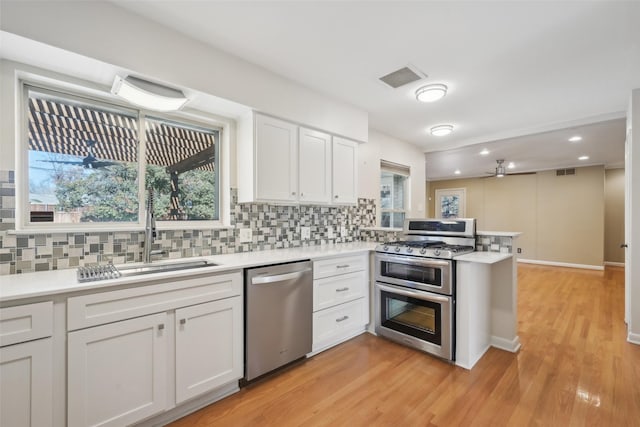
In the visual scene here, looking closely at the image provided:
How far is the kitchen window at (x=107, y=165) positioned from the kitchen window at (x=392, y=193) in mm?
2651

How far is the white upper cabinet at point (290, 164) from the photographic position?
7.90 feet

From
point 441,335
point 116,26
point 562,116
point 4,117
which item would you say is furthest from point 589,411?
point 4,117

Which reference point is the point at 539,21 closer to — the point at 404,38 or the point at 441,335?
the point at 404,38

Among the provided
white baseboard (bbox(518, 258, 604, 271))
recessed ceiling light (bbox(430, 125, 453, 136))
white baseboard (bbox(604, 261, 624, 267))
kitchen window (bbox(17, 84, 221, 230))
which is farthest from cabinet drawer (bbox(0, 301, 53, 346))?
white baseboard (bbox(604, 261, 624, 267))

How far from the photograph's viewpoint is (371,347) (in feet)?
8.79

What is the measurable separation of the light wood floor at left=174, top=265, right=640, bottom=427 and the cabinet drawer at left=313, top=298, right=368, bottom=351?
0.34ft

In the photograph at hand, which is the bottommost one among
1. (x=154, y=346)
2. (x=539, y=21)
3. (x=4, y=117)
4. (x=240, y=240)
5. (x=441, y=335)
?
(x=441, y=335)

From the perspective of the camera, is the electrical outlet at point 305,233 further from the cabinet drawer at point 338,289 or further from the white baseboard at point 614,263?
the white baseboard at point 614,263

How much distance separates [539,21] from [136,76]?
266 cm

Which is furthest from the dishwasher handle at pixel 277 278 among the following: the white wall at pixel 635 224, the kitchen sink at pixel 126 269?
the white wall at pixel 635 224

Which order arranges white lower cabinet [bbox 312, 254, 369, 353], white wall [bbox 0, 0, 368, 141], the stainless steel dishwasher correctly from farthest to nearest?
white lower cabinet [bbox 312, 254, 369, 353] → the stainless steel dishwasher → white wall [bbox 0, 0, 368, 141]

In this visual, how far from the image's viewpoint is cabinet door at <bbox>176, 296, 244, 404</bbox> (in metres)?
1.68

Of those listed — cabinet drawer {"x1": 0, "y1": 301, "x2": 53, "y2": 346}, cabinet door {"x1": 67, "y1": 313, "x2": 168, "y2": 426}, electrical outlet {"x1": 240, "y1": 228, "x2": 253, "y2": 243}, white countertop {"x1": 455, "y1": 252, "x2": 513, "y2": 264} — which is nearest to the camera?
cabinet drawer {"x1": 0, "y1": 301, "x2": 53, "y2": 346}

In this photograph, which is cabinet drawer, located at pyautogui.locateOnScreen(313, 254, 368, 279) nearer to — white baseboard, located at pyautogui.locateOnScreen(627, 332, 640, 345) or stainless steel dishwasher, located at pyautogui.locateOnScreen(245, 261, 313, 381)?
stainless steel dishwasher, located at pyautogui.locateOnScreen(245, 261, 313, 381)
